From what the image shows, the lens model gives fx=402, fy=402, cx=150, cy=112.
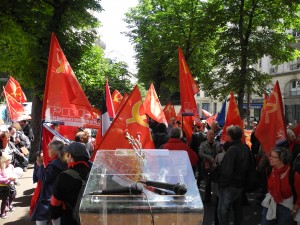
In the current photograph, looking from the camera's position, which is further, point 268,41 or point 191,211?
point 268,41

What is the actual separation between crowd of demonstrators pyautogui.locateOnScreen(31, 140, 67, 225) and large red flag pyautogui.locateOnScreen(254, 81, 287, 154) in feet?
10.5

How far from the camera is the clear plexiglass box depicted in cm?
264

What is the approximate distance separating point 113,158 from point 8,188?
431 cm

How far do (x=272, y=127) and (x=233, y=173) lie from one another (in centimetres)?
142

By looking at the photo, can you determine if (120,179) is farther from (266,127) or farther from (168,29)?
(168,29)

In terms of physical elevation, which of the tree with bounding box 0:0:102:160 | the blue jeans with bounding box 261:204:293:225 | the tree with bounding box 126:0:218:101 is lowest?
the blue jeans with bounding box 261:204:293:225

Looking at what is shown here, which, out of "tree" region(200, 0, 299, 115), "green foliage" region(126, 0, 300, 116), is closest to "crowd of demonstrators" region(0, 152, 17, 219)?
"green foliage" region(126, 0, 300, 116)

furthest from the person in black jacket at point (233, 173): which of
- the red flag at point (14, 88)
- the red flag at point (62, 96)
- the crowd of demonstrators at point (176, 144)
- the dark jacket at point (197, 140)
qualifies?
the red flag at point (14, 88)

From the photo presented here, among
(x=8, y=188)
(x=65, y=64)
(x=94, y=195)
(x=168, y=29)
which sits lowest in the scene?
(x=8, y=188)

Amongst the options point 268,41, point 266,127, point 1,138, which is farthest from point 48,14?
point 266,127

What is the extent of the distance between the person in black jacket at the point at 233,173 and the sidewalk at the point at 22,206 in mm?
3332

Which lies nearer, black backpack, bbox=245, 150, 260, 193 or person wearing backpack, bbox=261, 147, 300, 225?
person wearing backpack, bbox=261, 147, 300, 225

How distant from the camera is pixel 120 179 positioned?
9.81 ft

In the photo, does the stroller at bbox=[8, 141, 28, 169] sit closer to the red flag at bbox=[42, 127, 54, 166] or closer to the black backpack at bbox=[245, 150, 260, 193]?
the red flag at bbox=[42, 127, 54, 166]
